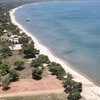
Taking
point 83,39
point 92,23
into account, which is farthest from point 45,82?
point 92,23

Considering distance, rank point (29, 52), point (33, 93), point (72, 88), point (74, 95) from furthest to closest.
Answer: point (29, 52) < point (33, 93) < point (72, 88) < point (74, 95)

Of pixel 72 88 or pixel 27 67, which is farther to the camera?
pixel 27 67

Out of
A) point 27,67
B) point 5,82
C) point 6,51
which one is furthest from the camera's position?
point 6,51

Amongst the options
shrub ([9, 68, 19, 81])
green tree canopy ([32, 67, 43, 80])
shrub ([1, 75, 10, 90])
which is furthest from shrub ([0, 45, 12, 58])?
shrub ([1, 75, 10, 90])

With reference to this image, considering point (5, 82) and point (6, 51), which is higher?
point (5, 82)

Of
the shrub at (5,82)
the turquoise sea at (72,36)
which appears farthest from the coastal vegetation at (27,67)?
the turquoise sea at (72,36)

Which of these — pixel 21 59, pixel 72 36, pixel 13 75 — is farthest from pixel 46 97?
pixel 72 36

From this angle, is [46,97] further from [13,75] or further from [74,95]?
[13,75]

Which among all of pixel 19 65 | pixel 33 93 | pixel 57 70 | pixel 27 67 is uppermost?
pixel 19 65

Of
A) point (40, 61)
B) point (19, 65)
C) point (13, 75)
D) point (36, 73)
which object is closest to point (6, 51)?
point (19, 65)
